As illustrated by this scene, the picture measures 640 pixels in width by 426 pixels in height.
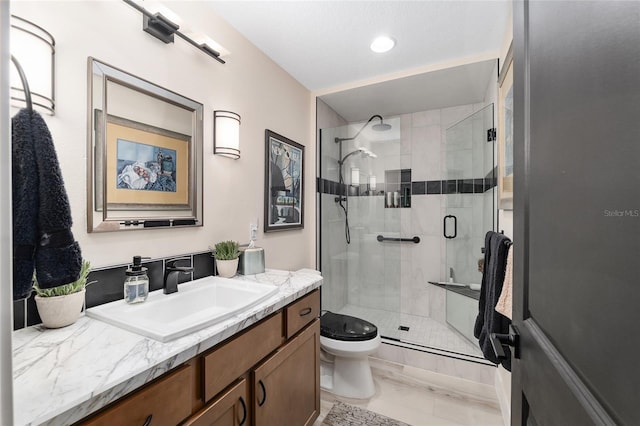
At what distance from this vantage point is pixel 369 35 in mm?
1829

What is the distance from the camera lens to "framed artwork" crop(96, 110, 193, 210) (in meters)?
1.13

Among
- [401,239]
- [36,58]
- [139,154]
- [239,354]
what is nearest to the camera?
[36,58]

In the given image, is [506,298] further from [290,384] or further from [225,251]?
[225,251]

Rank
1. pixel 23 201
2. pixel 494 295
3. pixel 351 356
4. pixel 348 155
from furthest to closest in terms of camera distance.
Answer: pixel 348 155 < pixel 351 356 < pixel 494 295 < pixel 23 201

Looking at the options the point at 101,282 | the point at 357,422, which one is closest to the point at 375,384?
the point at 357,422

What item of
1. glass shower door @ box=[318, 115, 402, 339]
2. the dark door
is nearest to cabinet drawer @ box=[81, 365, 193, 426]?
the dark door

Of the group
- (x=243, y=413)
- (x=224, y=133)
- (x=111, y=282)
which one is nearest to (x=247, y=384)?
(x=243, y=413)

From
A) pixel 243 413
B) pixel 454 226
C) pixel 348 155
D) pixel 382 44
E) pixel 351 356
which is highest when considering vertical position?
pixel 382 44

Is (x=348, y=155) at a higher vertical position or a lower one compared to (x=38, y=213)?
higher

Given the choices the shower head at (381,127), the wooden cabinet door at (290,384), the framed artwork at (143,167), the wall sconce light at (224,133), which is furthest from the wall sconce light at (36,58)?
the shower head at (381,127)

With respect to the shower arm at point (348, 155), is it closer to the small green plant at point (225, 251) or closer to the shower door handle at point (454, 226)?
the shower door handle at point (454, 226)

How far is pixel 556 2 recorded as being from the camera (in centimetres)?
50

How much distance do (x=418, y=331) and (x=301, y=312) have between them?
1.79 m

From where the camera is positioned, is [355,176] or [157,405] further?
[355,176]
